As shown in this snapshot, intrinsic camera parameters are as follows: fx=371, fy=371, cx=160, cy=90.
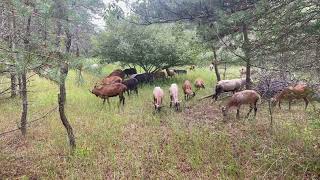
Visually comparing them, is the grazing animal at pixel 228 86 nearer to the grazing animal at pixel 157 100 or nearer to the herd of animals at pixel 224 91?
the herd of animals at pixel 224 91

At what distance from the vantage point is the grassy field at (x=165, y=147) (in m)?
7.27

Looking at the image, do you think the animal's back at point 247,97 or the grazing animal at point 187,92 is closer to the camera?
the animal's back at point 247,97

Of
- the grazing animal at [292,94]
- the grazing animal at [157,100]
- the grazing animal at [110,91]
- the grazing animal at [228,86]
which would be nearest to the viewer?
the grazing animal at [292,94]

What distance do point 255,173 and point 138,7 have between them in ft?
22.8

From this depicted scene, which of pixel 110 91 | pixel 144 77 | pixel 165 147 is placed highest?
pixel 144 77

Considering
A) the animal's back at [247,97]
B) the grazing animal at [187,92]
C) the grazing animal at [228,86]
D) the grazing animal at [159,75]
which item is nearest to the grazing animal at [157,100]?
the grazing animal at [187,92]

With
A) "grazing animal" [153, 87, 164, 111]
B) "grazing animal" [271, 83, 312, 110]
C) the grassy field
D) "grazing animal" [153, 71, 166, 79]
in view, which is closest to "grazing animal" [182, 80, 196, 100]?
"grazing animal" [153, 87, 164, 111]

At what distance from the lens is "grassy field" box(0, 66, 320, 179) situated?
7266mm

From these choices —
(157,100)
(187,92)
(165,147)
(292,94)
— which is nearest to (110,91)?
A: (157,100)

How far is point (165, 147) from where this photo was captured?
8773mm

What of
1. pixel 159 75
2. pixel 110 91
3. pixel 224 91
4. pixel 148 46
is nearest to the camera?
pixel 110 91

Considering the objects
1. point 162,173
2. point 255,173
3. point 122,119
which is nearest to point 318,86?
point 255,173

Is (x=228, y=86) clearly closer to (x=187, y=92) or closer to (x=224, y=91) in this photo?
(x=224, y=91)

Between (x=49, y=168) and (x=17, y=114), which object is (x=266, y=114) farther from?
(x=17, y=114)
